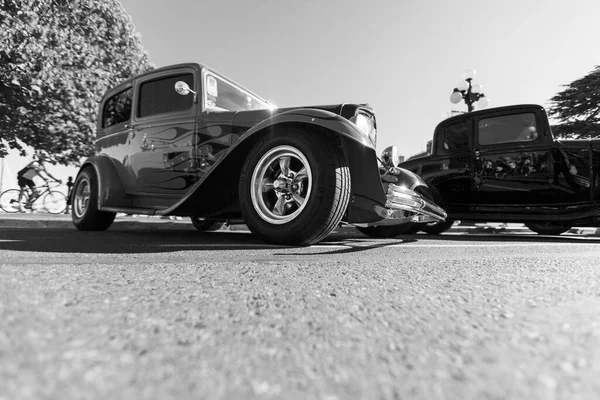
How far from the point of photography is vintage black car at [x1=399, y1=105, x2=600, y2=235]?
476 centimetres

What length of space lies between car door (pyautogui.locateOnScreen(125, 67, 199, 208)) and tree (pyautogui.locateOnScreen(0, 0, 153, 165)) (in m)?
5.72

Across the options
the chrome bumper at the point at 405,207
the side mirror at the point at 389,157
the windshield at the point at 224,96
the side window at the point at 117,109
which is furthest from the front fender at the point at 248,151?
the side window at the point at 117,109

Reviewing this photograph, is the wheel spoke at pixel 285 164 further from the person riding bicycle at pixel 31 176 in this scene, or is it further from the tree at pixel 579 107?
the tree at pixel 579 107

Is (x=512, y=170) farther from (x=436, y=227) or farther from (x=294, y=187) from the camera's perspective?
(x=294, y=187)

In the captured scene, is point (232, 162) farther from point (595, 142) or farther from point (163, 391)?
point (595, 142)

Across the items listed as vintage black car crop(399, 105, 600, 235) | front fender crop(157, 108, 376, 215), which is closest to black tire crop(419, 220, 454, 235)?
vintage black car crop(399, 105, 600, 235)

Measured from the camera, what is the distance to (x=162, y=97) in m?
4.19

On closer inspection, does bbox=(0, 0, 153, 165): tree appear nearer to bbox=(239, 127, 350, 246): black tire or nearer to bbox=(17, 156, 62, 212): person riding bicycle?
bbox=(17, 156, 62, 212): person riding bicycle

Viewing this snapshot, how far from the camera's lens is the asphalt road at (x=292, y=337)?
0.46 meters

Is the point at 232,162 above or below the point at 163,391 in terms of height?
above

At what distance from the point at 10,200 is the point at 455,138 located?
478 inches

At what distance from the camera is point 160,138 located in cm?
397

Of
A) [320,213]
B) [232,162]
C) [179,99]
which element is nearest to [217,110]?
[179,99]

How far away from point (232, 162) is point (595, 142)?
16.2ft
